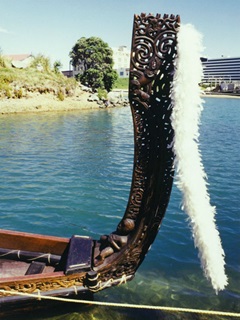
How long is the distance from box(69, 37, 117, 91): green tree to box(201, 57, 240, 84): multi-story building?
76.1 meters

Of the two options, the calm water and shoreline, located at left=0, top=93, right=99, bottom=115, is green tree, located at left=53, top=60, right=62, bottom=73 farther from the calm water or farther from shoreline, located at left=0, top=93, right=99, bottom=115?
the calm water

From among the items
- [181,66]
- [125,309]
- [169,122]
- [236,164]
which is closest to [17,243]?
[125,309]

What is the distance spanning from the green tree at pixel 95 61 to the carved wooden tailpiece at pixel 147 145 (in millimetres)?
43488

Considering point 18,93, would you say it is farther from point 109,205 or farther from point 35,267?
point 35,267

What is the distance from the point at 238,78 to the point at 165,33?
127137mm

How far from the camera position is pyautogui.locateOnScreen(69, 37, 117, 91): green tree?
153 ft

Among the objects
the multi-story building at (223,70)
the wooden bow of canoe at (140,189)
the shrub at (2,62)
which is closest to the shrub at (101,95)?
the shrub at (2,62)

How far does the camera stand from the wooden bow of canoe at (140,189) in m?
3.51

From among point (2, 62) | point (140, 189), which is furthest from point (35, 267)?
point (2, 62)

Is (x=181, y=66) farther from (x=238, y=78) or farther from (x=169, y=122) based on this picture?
(x=238, y=78)

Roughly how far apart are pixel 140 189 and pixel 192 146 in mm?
900

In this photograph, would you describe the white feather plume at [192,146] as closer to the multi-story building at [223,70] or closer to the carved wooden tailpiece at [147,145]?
the carved wooden tailpiece at [147,145]

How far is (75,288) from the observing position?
3926mm

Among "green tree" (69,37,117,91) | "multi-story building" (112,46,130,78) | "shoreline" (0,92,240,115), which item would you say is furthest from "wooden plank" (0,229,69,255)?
"multi-story building" (112,46,130,78)
